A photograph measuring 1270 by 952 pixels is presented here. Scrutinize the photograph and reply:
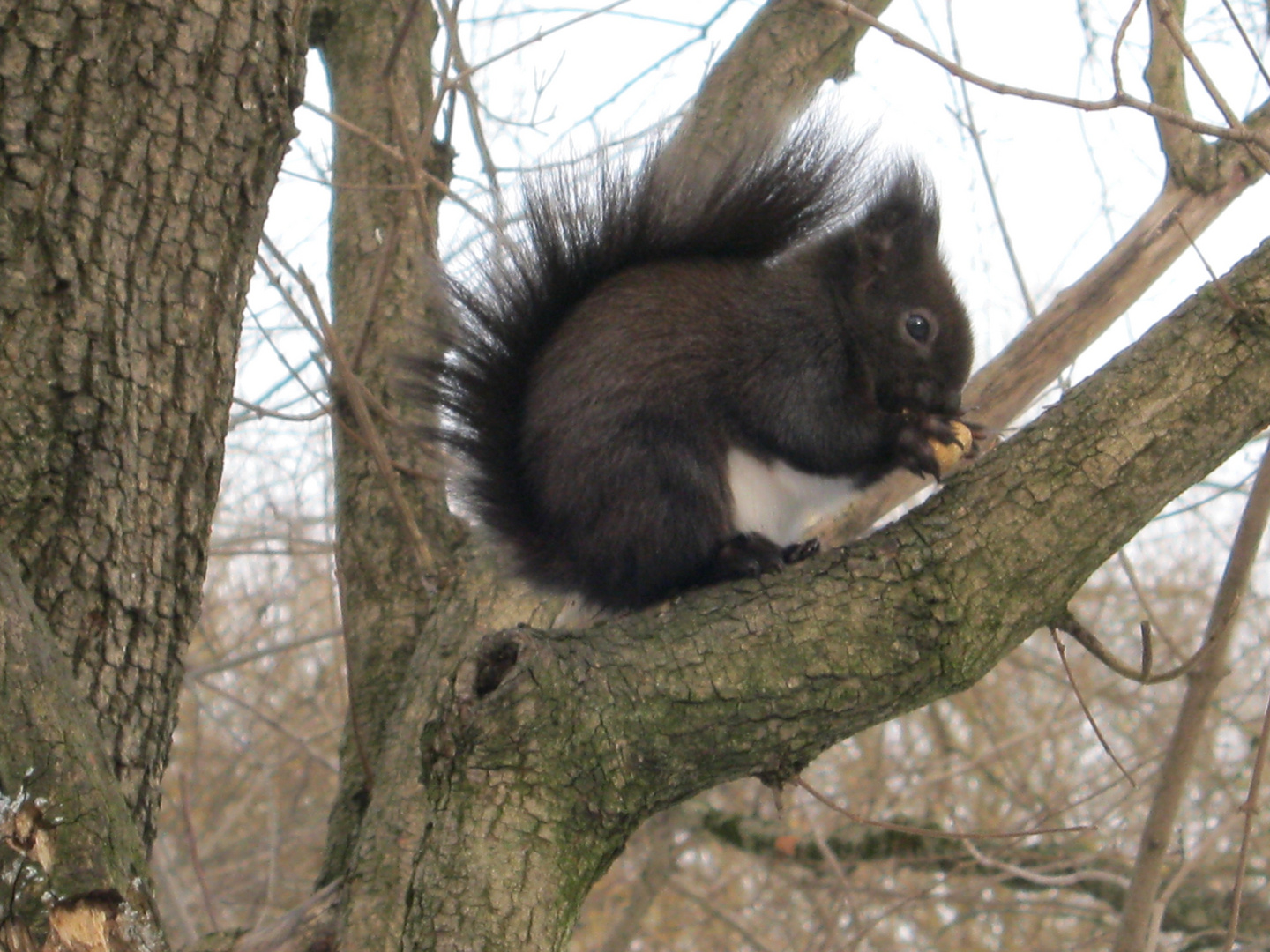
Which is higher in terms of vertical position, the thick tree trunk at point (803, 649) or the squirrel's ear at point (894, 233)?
the squirrel's ear at point (894, 233)

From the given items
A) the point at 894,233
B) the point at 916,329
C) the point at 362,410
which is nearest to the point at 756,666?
the point at 362,410

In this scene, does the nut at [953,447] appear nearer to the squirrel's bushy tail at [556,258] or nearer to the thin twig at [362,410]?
the squirrel's bushy tail at [556,258]

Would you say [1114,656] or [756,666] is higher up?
[1114,656]

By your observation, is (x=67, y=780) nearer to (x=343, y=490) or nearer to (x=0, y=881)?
(x=0, y=881)

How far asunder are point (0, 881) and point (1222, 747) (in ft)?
17.5

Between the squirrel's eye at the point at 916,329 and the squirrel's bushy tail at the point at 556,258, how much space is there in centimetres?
31

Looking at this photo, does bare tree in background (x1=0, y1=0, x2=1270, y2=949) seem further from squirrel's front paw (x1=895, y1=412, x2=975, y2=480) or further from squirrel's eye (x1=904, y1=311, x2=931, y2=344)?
squirrel's front paw (x1=895, y1=412, x2=975, y2=480)

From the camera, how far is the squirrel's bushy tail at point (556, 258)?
2430 mm

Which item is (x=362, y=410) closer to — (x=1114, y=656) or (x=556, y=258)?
(x=556, y=258)

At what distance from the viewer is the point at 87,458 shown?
1856 mm

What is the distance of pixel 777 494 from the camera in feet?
8.90

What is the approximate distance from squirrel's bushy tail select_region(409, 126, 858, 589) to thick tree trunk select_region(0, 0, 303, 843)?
506 millimetres

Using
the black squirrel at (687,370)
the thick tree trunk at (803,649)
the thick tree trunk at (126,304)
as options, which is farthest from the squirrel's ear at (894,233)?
the thick tree trunk at (126,304)

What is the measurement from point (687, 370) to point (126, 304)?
1022 mm
